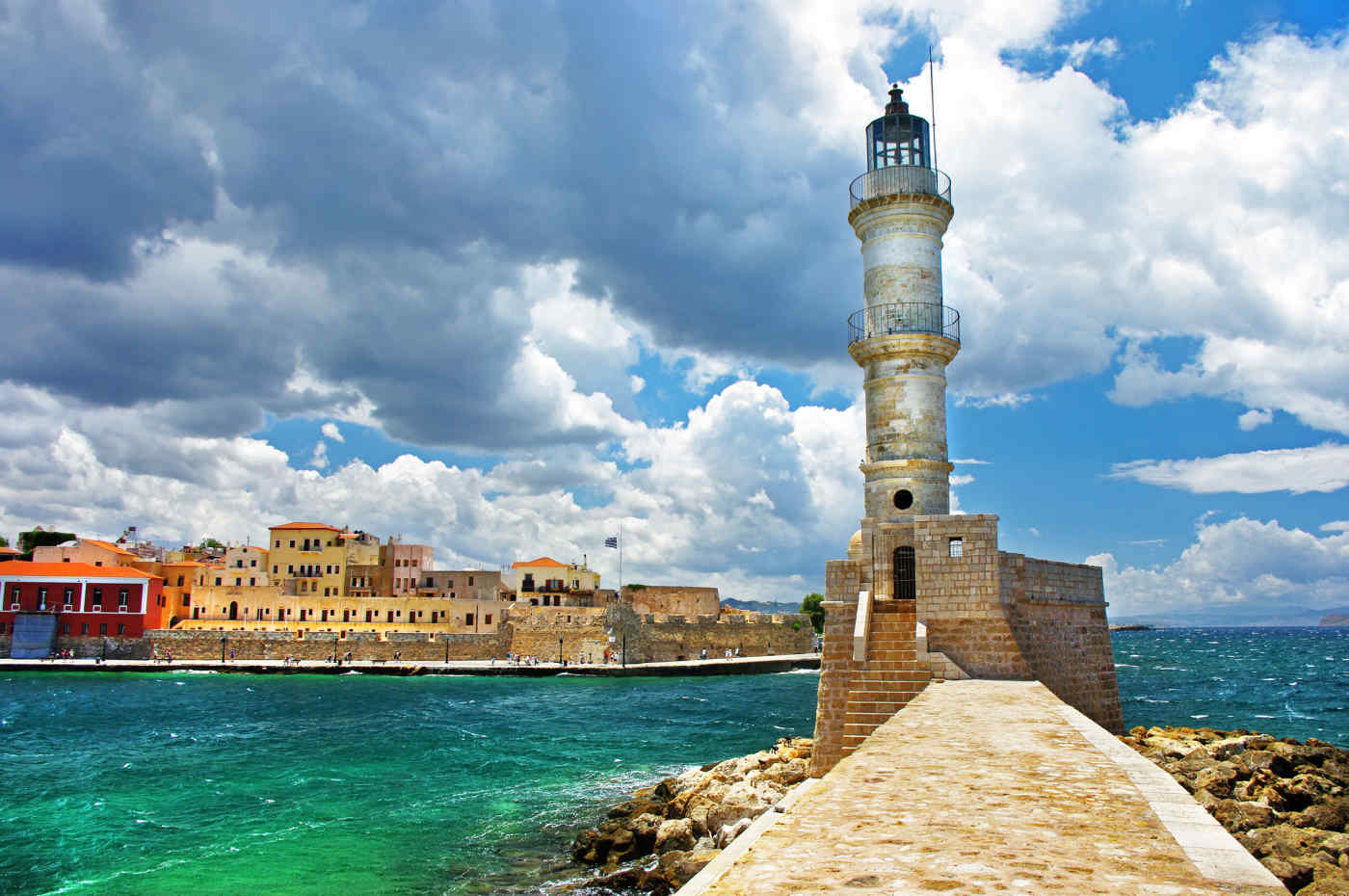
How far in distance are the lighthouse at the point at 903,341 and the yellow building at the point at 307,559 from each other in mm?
59603

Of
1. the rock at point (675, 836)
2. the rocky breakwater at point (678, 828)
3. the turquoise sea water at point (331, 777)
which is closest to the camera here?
the rocky breakwater at point (678, 828)

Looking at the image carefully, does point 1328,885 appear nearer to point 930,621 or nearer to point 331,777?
point 930,621

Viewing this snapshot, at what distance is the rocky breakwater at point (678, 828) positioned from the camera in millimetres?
12203

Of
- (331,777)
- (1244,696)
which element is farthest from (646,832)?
(1244,696)

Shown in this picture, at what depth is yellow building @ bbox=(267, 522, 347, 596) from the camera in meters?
68.4

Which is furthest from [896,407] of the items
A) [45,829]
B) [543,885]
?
[45,829]

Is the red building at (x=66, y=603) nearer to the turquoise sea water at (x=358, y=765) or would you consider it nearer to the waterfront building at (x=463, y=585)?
the turquoise sea water at (x=358, y=765)

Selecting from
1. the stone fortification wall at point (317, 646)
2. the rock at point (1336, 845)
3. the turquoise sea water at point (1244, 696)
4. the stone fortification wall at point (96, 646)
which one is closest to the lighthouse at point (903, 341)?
the rock at point (1336, 845)

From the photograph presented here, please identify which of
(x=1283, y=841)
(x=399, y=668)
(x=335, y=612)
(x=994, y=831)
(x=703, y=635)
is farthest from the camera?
(x=335, y=612)

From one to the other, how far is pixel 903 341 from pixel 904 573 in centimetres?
477

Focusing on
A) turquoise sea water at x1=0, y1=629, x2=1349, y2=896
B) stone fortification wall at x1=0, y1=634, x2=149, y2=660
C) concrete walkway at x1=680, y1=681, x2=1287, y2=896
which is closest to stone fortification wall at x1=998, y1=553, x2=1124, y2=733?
concrete walkway at x1=680, y1=681, x2=1287, y2=896

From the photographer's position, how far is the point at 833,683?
1360 centimetres

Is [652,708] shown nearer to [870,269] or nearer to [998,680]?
[870,269]

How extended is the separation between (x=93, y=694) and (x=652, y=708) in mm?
26082
